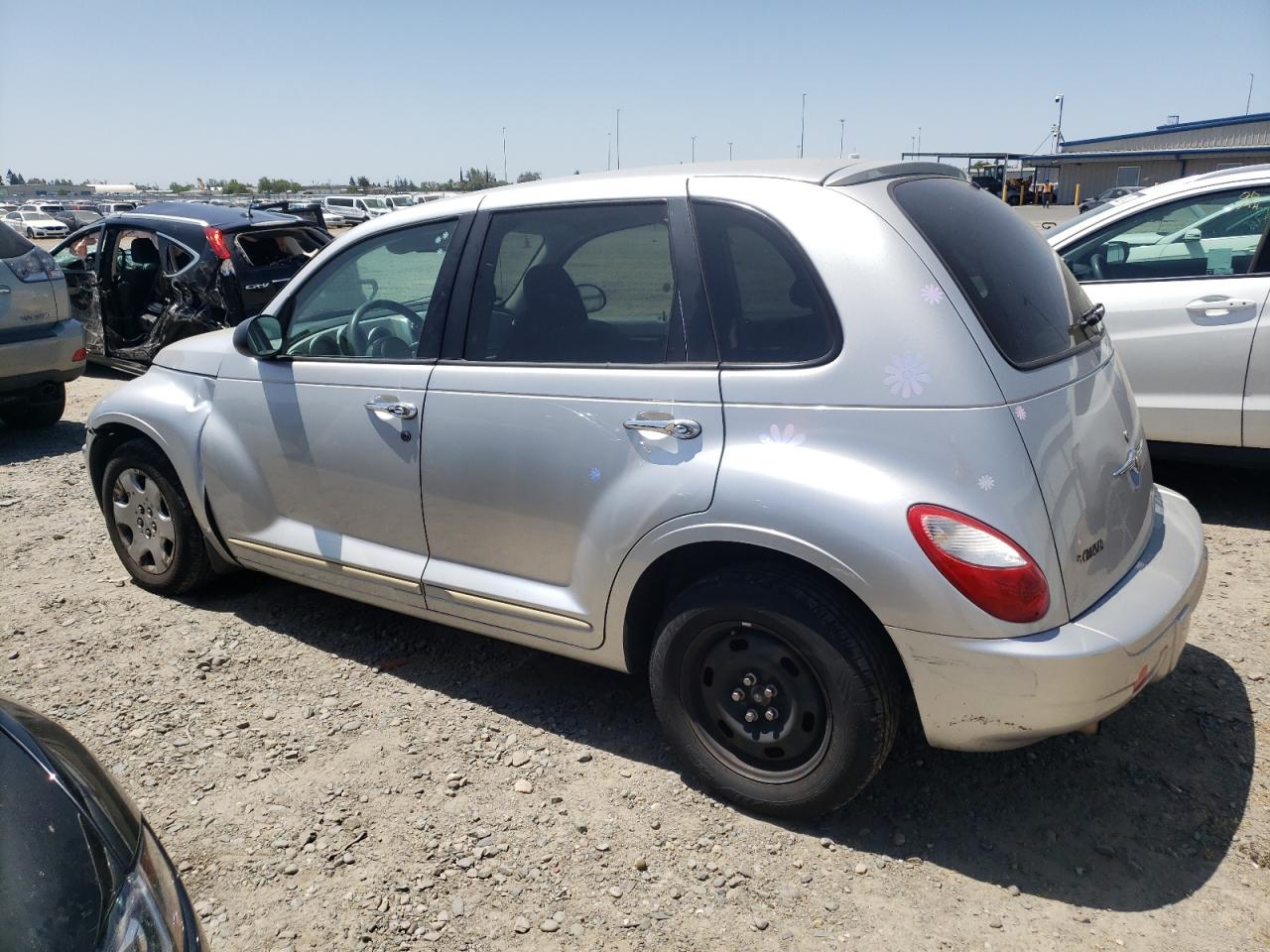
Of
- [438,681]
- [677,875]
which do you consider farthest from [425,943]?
[438,681]

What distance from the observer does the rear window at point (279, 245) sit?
923 cm

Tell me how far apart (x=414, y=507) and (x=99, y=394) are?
763cm

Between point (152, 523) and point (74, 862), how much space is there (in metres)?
3.21

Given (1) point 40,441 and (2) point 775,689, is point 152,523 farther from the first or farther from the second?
(1) point 40,441

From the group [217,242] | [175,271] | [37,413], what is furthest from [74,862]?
[175,271]

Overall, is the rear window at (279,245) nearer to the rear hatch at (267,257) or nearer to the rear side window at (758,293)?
the rear hatch at (267,257)

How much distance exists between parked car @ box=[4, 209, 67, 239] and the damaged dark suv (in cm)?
3831

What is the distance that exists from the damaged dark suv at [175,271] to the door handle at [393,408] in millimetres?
6053

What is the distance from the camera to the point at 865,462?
2564 millimetres

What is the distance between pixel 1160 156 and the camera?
52594 mm

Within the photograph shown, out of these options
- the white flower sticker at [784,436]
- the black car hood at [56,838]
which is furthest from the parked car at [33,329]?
the white flower sticker at [784,436]

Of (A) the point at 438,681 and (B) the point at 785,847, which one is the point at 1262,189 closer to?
(B) the point at 785,847

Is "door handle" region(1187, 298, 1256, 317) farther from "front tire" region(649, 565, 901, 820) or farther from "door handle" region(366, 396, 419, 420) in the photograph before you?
"door handle" region(366, 396, 419, 420)

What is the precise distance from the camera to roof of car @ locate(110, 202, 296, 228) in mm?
9227
